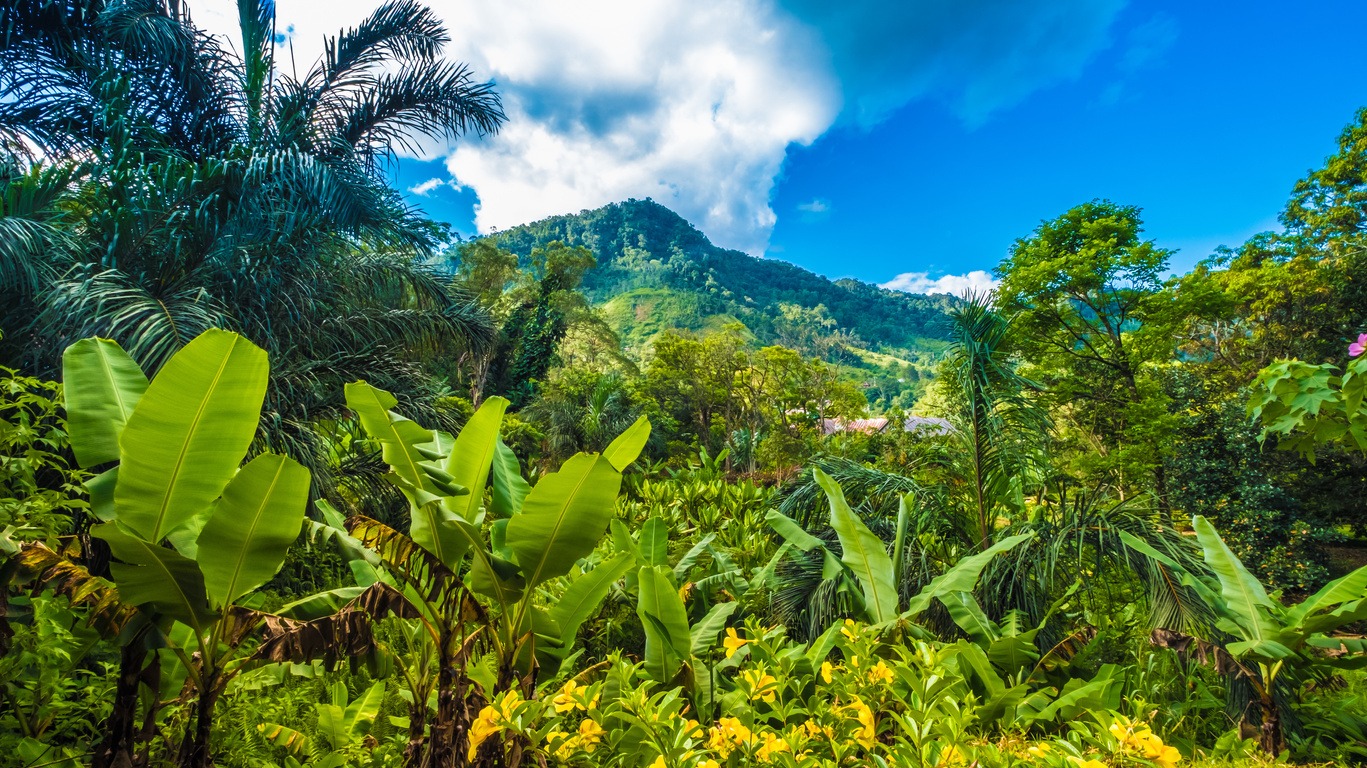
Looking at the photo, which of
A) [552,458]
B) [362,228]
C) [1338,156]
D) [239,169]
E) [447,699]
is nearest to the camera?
[447,699]

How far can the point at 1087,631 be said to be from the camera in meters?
3.13

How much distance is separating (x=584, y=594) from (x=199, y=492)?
4.31ft

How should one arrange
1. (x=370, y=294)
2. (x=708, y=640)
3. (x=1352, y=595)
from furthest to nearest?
1. (x=370, y=294)
2. (x=708, y=640)
3. (x=1352, y=595)

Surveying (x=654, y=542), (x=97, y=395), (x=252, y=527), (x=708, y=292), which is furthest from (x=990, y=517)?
(x=708, y=292)

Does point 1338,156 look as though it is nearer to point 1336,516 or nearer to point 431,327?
point 1336,516

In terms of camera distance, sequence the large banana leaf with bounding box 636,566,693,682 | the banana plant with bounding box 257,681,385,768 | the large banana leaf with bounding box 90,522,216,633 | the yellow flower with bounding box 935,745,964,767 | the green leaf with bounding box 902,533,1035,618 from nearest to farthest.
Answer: the yellow flower with bounding box 935,745,964,767, the large banana leaf with bounding box 90,522,216,633, the banana plant with bounding box 257,681,385,768, the large banana leaf with bounding box 636,566,693,682, the green leaf with bounding box 902,533,1035,618

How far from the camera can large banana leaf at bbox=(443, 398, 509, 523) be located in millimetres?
2051

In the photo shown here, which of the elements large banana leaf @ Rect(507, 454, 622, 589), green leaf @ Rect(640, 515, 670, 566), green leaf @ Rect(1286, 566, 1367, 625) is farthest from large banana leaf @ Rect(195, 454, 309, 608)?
green leaf @ Rect(1286, 566, 1367, 625)

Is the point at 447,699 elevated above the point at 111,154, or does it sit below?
below

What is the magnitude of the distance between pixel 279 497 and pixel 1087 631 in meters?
3.95

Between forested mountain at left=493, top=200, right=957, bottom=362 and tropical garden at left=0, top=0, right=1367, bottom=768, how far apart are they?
46.1m

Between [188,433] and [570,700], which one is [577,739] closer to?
[570,700]

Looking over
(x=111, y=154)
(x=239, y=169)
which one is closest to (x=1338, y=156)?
(x=239, y=169)

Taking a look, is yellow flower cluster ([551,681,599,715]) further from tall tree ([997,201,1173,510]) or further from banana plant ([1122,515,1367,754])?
tall tree ([997,201,1173,510])
